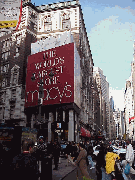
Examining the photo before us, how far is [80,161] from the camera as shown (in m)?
8.43

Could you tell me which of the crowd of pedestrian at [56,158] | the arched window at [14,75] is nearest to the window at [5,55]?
the arched window at [14,75]

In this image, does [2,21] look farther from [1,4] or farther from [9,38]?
[9,38]

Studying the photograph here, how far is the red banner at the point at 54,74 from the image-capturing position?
41.6 meters

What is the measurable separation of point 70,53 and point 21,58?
13.8 meters

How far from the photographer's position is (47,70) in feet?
147

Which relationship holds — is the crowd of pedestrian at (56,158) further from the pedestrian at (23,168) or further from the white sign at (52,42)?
the white sign at (52,42)

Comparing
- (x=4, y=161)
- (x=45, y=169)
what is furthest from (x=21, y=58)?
(x=4, y=161)

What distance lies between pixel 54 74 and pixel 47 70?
2390mm

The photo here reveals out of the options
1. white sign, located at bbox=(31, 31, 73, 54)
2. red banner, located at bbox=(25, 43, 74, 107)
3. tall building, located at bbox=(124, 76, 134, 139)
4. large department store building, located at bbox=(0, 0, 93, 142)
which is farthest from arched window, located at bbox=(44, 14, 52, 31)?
tall building, located at bbox=(124, 76, 134, 139)

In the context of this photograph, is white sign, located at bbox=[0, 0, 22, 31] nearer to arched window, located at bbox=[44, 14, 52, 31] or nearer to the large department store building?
the large department store building

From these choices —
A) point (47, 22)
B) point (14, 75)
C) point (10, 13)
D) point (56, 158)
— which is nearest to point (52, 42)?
point (47, 22)

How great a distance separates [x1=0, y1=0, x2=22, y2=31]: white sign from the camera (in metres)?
9.24

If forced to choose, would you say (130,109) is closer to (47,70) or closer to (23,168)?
(47,70)

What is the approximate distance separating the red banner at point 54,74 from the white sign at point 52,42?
2.11 m
